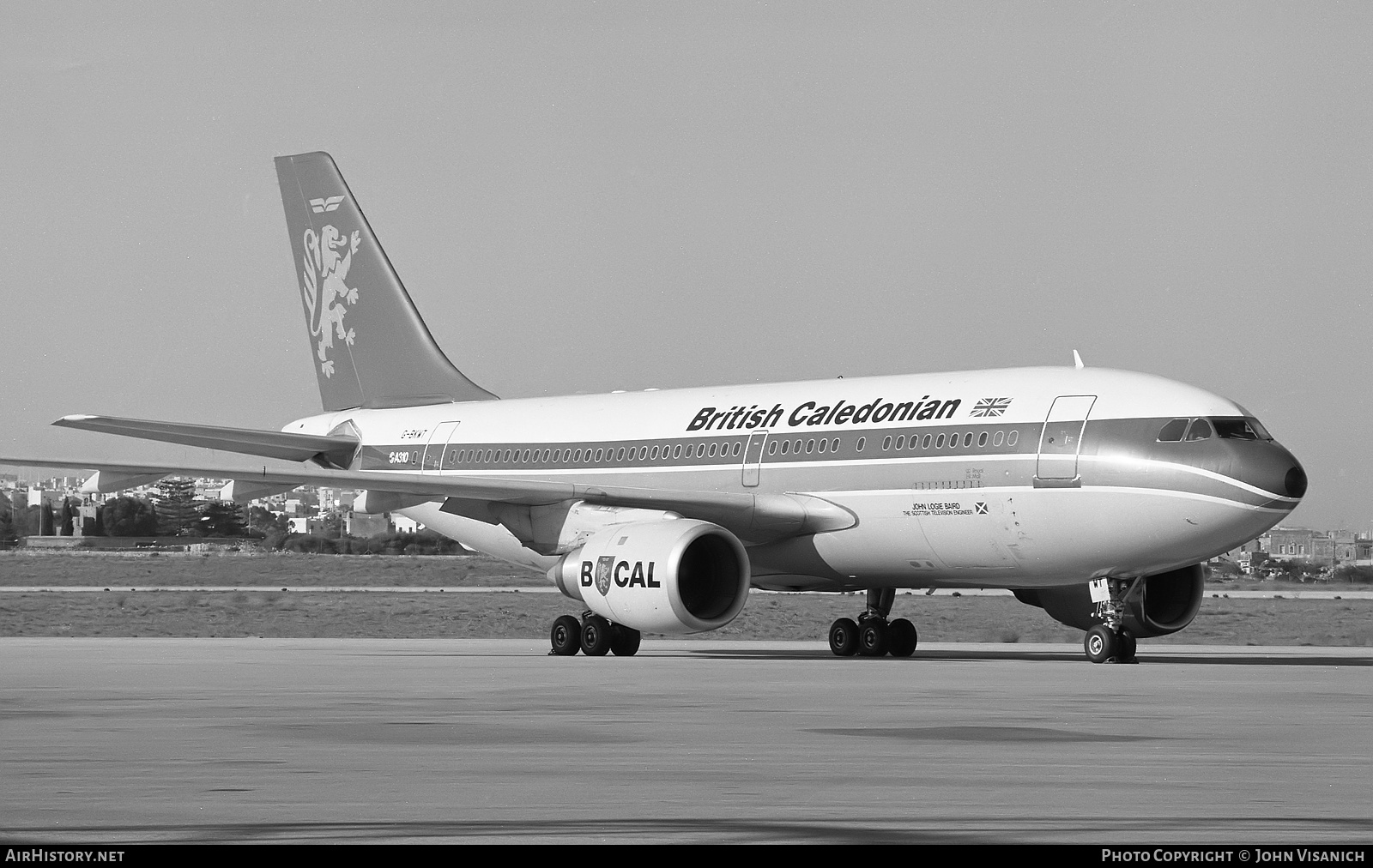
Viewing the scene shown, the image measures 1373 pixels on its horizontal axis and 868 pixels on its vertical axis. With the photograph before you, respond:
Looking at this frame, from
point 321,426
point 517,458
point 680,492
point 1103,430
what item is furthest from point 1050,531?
point 321,426

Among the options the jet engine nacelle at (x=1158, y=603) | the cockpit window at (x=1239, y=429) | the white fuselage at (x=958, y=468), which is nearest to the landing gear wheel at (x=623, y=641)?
the white fuselage at (x=958, y=468)

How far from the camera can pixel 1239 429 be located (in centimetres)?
2228

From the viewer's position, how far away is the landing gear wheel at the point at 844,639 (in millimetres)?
26125

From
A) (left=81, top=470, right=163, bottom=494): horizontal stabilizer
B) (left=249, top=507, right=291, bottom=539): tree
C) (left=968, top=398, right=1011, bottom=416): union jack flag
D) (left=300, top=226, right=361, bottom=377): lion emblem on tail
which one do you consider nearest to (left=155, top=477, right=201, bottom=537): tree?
(left=249, top=507, right=291, bottom=539): tree

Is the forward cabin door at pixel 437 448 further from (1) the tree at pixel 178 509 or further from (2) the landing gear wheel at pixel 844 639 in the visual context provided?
(1) the tree at pixel 178 509

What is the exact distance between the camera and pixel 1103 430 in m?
22.4

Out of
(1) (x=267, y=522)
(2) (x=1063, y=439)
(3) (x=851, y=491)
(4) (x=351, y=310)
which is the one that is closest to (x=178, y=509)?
(1) (x=267, y=522)

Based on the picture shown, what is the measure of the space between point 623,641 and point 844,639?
306 centimetres

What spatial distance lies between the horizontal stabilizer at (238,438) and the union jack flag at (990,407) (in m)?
11.1

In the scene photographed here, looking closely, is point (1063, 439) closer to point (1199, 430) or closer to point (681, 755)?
point (1199, 430)

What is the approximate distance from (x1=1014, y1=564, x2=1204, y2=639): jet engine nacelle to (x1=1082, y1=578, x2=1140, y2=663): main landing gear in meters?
0.15

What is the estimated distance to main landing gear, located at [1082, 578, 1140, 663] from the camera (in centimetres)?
2261

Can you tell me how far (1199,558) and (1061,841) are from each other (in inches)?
605

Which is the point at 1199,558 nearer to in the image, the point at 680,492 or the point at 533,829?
the point at 680,492
